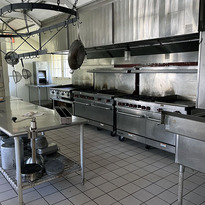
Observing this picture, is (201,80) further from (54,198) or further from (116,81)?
(54,198)

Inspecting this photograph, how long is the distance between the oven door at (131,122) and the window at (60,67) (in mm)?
3339

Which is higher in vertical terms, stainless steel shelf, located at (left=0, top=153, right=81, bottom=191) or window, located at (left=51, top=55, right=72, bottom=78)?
window, located at (left=51, top=55, right=72, bottom=78)

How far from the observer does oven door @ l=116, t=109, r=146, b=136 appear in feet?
11.4

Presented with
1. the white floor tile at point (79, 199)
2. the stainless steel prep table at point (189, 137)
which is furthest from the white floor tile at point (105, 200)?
the stainless steel prep table at point (189, 137)

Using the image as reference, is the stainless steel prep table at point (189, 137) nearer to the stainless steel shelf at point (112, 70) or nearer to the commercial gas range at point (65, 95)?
the stainless steel shelf at point (112, 70)

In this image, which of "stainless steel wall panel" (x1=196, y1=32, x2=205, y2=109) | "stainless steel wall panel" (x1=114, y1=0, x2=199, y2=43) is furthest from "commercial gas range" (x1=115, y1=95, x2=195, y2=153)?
"stainless steel wall panel" (x1=114, y1=0, x2=199, y2=43)

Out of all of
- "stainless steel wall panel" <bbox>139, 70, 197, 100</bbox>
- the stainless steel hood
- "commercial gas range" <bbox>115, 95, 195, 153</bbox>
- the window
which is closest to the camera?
"commercial gas range" <bbox>115, 95, 195, 153</bbox>

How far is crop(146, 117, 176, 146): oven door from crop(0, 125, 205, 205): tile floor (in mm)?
288

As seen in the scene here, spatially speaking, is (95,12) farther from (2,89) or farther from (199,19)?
(2,89)

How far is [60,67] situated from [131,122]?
4.31 metres

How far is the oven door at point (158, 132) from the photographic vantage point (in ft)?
10.1

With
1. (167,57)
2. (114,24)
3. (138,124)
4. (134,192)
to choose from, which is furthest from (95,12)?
(134,192)

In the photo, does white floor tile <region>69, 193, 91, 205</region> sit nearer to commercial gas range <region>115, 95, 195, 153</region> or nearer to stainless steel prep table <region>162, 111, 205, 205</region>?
stainless steel prep table <region>162, 111, 205, 205</region>

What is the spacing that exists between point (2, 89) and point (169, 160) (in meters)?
4.61
